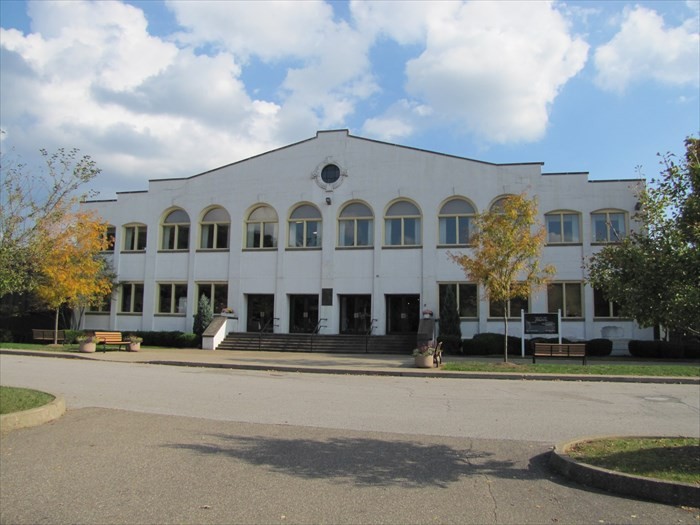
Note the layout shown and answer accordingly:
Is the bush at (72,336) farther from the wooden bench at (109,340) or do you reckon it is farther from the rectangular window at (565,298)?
the rectangular window at (565,298)

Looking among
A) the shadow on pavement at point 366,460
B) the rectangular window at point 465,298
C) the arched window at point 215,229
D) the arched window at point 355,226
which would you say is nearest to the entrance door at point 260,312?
the arched window at point 215,229

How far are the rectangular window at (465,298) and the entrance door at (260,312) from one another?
922 centimetres

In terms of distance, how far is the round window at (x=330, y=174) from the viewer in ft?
102

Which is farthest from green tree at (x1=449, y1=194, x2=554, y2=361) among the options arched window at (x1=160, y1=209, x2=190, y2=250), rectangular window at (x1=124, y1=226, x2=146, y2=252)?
rectangular window at (x1=124, y1=226, x2=146, y2=252)

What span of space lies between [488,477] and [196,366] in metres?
15.4

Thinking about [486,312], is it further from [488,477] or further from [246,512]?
[246,512]

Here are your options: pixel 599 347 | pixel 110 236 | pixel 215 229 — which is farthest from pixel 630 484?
pixel 110 236

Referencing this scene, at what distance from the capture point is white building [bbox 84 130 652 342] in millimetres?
28016

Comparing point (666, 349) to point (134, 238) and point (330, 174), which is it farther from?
point (134, 238)

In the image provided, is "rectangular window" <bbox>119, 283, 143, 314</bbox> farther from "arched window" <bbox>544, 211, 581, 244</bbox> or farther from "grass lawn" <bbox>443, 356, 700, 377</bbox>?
"arched window" <bbox>544, 211, 581, 244</bbox>

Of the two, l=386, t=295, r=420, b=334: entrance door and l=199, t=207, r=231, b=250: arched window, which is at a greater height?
l=199, t=207, r=231, b=250: arched window

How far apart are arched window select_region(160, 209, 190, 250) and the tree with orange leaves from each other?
325 centimetres

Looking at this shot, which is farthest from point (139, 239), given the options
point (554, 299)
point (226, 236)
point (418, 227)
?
point (554, 299)

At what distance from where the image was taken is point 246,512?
4.88 metres
